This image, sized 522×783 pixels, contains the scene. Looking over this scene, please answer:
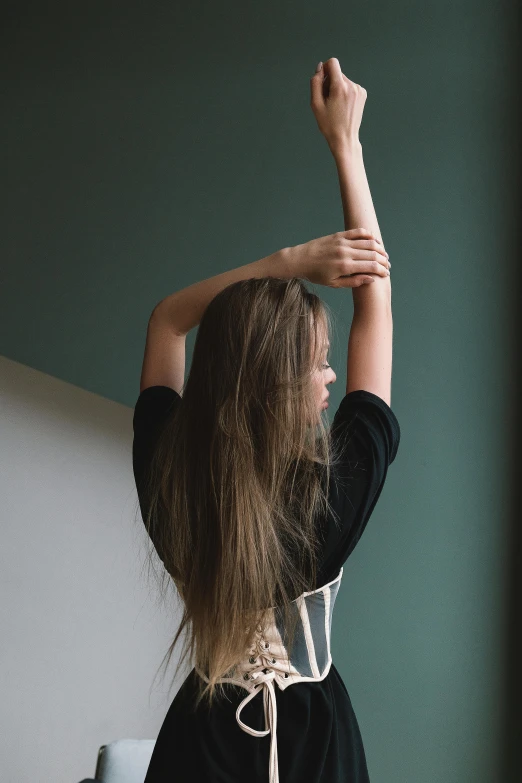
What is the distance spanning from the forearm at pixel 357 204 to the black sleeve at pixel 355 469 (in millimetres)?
144

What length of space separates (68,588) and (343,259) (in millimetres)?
1416

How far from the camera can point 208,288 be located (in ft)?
3.92

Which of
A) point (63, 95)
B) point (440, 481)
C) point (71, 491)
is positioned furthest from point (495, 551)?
point (63, 95)

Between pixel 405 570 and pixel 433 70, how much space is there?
150cm

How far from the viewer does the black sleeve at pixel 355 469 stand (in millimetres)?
1010

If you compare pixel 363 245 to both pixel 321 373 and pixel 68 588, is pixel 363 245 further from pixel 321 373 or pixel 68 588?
pixel 68 588

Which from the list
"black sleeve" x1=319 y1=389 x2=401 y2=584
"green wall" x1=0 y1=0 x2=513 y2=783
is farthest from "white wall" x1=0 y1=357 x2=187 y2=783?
"black sleeve" x1=319 y1=389 x2=401 y2=584

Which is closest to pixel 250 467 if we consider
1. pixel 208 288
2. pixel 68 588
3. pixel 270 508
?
pixel 270 508

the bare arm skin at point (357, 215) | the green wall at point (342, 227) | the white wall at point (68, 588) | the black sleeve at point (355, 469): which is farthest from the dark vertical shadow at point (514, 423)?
the black sleeve at point (355, 469)

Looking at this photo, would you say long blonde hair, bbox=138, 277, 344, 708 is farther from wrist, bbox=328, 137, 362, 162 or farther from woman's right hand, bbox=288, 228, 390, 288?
wrist, bbox=328, 137, 362, 162

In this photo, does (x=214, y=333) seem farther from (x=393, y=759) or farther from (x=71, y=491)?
(x=393, y=759)

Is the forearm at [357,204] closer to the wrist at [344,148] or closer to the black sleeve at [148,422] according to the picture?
the wrist at [344,148]

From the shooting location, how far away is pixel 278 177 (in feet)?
8.56

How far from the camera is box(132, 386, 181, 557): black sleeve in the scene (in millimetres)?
1132
